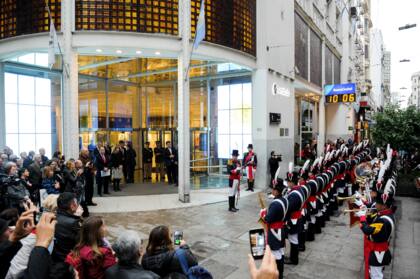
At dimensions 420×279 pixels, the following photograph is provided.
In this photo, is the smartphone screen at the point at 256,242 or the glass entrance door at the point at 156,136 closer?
the smartphone screen at the point at 256,242

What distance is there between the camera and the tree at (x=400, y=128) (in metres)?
13.5

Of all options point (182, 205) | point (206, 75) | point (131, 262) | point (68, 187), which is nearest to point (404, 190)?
point (182, 205)

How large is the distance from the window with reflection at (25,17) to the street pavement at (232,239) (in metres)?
6.52

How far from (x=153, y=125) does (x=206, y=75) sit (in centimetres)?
442

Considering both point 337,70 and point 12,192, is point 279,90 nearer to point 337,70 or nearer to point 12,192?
point 12,192

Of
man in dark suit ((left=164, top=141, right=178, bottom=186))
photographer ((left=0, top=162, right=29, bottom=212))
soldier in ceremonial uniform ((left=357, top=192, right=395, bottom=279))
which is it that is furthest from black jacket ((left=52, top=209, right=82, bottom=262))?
man in dark suit ((left=164, top=141, right=178, bottom=186))

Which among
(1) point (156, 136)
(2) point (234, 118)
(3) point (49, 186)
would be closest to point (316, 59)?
(2) point (234, 118)

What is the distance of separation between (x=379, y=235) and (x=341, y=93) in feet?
65.3

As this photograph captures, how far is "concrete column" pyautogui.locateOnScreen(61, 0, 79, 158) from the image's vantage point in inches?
394

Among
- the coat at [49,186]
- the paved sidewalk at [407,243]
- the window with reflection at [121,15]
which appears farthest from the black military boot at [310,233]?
the window with reflection at [121,15]

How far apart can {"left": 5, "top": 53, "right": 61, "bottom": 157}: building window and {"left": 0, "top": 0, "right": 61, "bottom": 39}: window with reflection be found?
1782 millimetres

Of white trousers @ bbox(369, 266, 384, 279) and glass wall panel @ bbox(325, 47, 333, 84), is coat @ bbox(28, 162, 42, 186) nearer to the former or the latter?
white trousers @ bbox(369, 266, 384, 279)

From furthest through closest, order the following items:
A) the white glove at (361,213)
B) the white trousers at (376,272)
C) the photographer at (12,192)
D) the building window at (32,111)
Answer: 1. the building window at (32,111)
2. the photographer at (12,192)
3. the white glove at (361,213)
4. the white trousers at (376,272)

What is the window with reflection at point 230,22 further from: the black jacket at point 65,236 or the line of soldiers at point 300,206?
the black jacket at point 65,236
